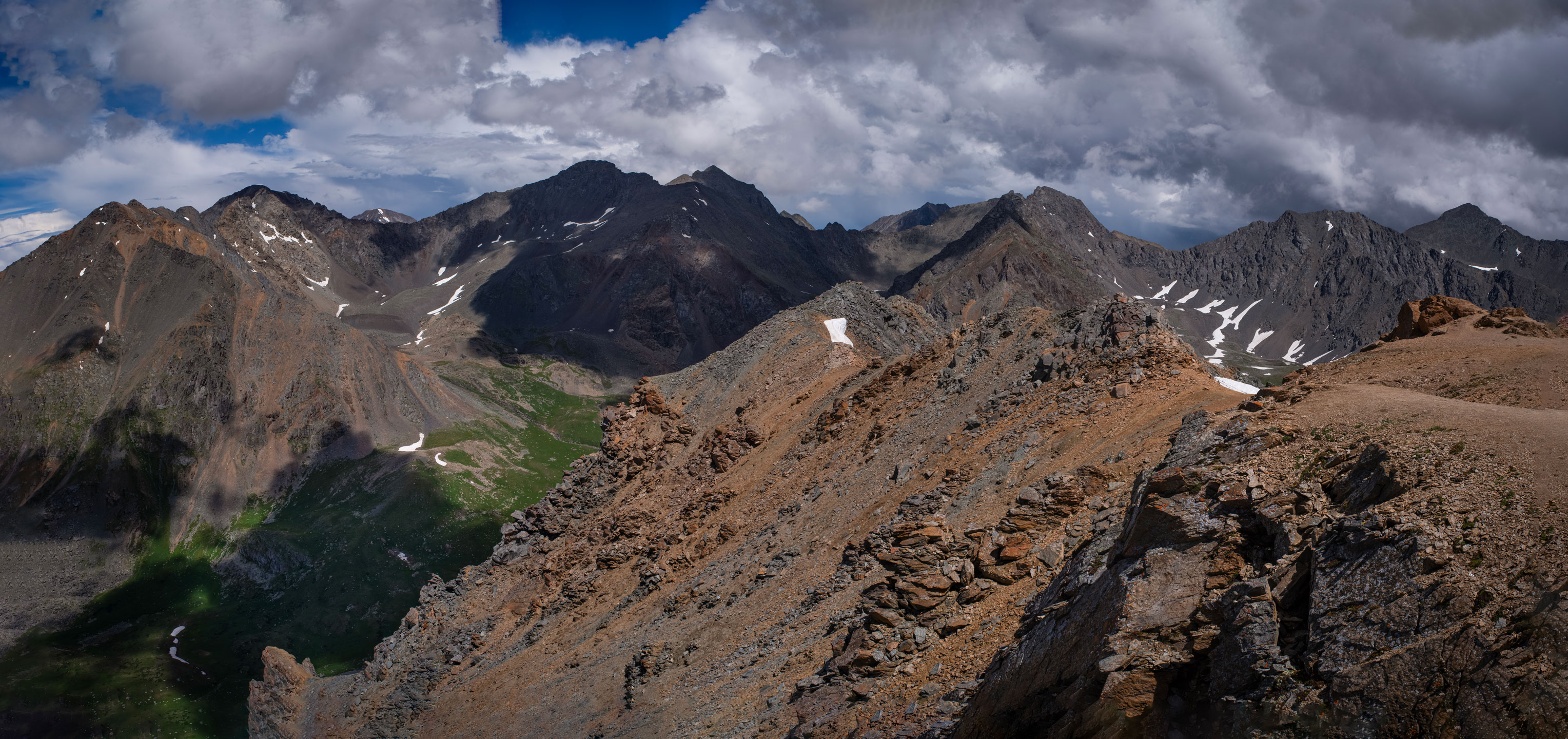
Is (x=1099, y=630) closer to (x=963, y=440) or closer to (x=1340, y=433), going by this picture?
(x=1340, y=433)

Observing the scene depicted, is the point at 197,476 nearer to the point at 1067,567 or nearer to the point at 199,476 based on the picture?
the point at 199,476

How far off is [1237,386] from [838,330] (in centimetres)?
3231

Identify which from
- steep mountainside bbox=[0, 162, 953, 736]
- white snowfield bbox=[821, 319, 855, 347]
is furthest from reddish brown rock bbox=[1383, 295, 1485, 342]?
steep mountainside bbox=[0, 162, 953, 736]

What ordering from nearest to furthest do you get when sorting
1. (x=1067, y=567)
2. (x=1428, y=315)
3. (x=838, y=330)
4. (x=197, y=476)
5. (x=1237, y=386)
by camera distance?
(x=1067, y=567) → (x=1428, y=315) → (x=1237, y=386) → (x=838, y=330) → (x=197, y=476)

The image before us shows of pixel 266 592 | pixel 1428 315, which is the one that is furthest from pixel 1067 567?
pixel 266 592

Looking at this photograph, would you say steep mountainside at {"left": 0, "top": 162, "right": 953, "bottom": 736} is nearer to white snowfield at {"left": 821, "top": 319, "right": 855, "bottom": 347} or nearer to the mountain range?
the mountain range

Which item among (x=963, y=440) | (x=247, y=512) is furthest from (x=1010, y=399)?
(x=247, y=512)

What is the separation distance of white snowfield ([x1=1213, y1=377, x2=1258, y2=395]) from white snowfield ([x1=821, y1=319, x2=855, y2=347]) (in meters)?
29.1

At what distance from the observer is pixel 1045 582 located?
16.5m

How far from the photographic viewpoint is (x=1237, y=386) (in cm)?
2498

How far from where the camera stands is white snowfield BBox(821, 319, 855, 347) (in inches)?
2137

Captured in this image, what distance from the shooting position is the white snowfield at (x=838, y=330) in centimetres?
5428

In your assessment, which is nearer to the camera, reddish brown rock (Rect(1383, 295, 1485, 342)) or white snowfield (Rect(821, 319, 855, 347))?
reddish brown rock (Rect(1383, 295, 1485, 342))

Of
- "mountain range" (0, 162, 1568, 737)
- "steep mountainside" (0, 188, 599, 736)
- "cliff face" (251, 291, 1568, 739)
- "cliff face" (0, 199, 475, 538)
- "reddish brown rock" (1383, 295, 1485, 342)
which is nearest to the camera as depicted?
"cliff face" (251, 291, 1568, 739)
